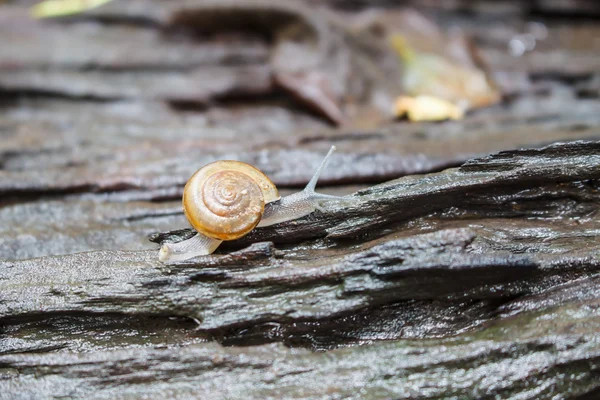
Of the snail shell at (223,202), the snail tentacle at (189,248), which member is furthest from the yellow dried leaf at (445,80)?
the snail tentacle at (189,248)

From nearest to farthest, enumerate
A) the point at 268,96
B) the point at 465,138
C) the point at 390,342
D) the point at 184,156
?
the point at 390,342
the point at 184,156
the point at 465,138
the point at 268,96

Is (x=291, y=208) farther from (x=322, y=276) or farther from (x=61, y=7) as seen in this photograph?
(x=61, y=7)

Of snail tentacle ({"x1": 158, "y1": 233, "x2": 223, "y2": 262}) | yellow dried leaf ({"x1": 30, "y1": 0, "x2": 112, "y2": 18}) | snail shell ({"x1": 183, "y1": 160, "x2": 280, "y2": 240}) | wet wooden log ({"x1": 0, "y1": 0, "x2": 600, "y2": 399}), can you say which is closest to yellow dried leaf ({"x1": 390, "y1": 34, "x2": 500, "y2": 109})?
wet wooden log ({"x1": 0, "y1": 0, "x2": 600, "y2": 399})

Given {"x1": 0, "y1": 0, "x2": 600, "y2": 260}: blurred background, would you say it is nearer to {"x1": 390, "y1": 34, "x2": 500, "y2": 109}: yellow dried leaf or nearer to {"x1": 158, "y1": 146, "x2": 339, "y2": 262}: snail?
{"x1": 390, "y1": 34, "x2": 500, "y2": 109}: yellow dried leaf

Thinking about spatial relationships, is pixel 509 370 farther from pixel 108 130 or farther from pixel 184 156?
pixel 108 130

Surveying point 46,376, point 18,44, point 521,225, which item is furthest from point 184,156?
point 18,44

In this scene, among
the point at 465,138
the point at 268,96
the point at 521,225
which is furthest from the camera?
the point at 268,96

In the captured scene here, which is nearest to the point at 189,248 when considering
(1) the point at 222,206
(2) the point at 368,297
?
(1) the point at 222,206
